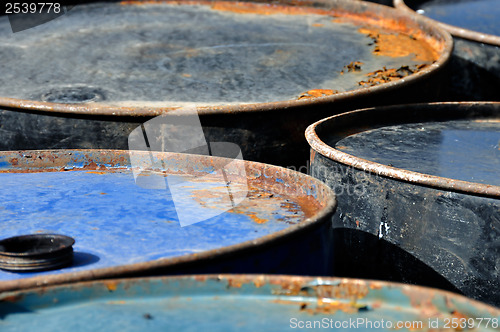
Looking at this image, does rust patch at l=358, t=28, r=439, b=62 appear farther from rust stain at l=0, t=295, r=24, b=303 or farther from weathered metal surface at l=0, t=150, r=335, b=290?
rust stain at l=0, t=295, r=24, b=303

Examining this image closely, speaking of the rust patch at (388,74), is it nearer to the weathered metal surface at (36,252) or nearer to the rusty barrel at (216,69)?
the rusty barrel at (216,69)

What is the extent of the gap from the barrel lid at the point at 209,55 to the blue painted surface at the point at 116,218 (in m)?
0.57

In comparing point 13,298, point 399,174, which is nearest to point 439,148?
point 399,174

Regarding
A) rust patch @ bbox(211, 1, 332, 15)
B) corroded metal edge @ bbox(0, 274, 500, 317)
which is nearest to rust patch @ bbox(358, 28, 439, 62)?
rust patch @ bbox(211, 1, 332, 15)

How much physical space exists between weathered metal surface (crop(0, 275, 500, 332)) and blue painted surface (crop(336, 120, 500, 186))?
1.26 meters

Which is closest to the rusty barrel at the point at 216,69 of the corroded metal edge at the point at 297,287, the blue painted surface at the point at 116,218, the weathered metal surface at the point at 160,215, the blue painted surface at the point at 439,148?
the blue painted surface at the point at 439,148

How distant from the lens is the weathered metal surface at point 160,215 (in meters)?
2.05

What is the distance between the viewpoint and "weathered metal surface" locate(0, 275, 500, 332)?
1744 millimetres

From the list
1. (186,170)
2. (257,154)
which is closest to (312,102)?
(257,154)

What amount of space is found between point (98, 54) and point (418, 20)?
2.16m

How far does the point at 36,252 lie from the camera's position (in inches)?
81.8

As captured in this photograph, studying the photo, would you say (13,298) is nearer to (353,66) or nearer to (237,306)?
(237,306)

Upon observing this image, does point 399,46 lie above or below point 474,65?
above

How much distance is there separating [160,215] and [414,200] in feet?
3.12
